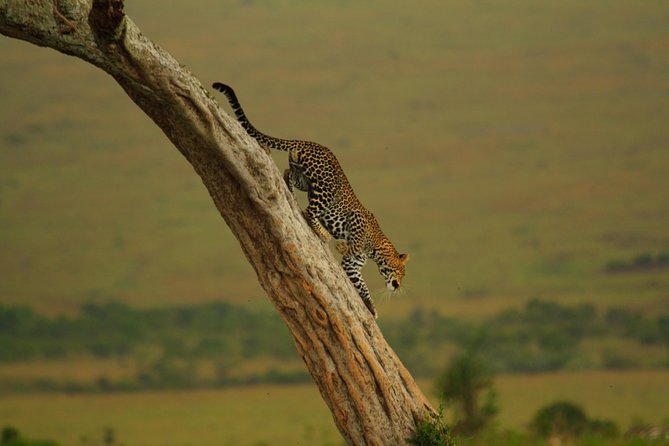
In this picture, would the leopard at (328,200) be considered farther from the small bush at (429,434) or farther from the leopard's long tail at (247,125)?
the small bush at (429,434)

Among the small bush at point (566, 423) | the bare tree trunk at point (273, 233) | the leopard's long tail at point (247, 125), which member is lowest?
the bare tree trunk at point (273, 233)

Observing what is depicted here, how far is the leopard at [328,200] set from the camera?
8867 millimetres

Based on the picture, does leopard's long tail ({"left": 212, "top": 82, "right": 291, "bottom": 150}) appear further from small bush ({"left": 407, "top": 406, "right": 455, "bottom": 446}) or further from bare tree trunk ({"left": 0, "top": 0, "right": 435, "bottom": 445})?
small bush ({"left": 407, "top": 406, "right": 455, "bottom": 446})

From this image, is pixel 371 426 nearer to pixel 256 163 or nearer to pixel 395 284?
pixel 395 284

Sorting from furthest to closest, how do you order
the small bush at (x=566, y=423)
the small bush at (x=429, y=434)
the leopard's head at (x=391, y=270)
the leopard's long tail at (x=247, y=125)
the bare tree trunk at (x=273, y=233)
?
the small bush at (x=566, y=423), the leopard's head at (x=391, y=270), the small bush at (x=429, y=434), the leopard's long tail at (x=247, y=125), the bare tree trunk at (x=273, y=233)

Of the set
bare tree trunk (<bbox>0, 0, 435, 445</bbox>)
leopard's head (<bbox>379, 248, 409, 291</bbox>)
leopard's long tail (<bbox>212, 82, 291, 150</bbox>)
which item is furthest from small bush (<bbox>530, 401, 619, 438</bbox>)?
leopard's long tail (<bbox>212, 82, 291, 150</bbox>)

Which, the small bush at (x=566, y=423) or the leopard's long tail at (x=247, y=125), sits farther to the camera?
the small bush at (x=566, y=423)

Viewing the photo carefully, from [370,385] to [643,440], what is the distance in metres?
7.37

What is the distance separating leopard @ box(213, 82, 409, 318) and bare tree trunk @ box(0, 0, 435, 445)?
0.46 m

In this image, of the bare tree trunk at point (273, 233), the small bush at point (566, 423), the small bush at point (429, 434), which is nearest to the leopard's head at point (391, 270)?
the bare tree trunk at point (273, 233)

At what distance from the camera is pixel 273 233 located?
8234 millimetres

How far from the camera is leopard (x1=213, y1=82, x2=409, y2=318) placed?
8867mm

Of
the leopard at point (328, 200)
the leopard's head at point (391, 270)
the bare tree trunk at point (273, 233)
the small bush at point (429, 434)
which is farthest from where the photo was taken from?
the leopard's head at point (391, 270)

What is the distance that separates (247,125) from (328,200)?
0.98m
